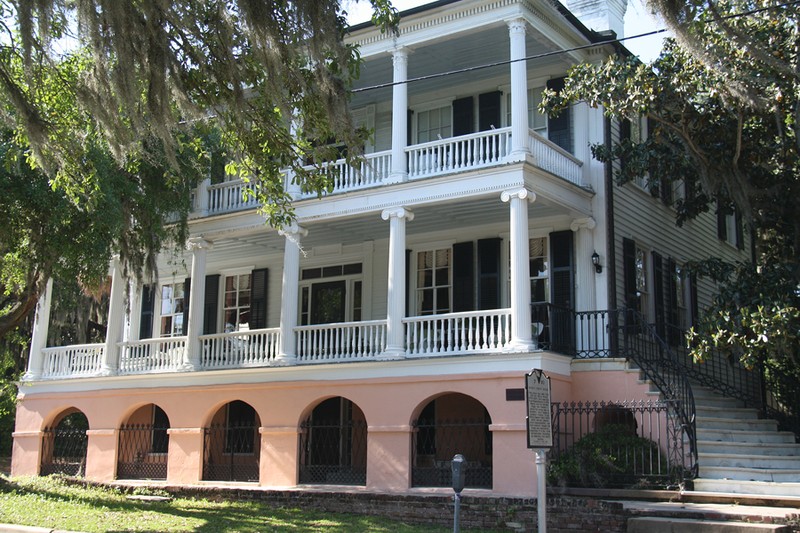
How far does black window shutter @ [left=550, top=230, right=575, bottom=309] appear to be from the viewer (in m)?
18.3

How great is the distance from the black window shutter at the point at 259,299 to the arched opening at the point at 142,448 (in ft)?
10.9

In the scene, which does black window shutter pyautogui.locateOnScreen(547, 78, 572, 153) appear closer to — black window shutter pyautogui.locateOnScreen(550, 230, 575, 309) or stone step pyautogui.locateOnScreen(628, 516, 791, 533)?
black window shutter pyautogui.locateOnScreen(550, 230, 575, 309)

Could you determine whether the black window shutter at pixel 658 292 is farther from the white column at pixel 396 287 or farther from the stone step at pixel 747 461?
the white column at pixel 396 287

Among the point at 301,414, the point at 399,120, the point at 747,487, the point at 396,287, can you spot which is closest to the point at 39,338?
the point at 301,414

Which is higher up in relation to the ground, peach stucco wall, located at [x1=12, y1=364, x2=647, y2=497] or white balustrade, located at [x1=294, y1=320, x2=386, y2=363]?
white balustrade, located at [x1=294, y1=320, x2=386, y2=363]

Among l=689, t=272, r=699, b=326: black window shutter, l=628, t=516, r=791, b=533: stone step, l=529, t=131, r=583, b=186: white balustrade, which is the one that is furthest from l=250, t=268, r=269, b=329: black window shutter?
l=628, t=516, r=791, b=533: stone step

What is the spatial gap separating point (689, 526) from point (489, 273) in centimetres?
851

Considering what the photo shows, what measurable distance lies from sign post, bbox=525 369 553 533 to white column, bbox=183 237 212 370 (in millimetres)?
10966

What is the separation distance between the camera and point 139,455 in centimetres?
2095

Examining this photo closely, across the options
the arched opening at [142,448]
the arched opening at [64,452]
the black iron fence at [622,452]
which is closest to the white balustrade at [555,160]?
the black iron fence at [622,452]

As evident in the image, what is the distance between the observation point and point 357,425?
17406 mm

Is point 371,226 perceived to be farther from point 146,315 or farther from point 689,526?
point 689,526

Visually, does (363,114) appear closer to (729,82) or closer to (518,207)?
(518,207)

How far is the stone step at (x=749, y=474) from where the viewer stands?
46.1 ft
